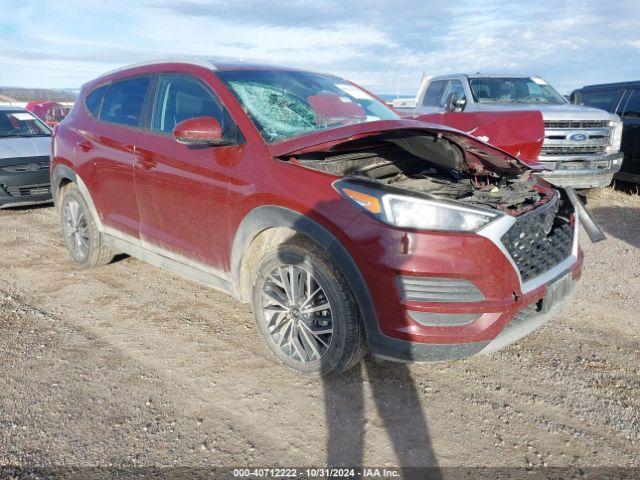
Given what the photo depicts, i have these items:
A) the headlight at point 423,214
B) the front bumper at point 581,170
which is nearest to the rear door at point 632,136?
the front bumper at point 581,170

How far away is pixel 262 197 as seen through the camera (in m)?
3.08

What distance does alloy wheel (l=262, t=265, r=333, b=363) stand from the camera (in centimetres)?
298

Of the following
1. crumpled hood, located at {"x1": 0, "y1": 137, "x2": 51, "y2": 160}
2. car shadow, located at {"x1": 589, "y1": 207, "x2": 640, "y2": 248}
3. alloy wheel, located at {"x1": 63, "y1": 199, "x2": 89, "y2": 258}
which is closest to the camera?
alloy wheel, located at {"x1": 63, "y1": 199, "x2": 89, "y2": 258}

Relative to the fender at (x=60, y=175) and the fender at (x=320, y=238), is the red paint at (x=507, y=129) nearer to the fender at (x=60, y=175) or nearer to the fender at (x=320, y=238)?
the fender at (x=320, y=238)

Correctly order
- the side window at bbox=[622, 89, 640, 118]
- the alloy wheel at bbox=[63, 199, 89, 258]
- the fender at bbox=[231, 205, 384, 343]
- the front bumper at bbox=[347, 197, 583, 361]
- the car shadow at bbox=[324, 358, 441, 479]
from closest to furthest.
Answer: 1. the car shadow at bbox=[324, 358, 441, 479]
2. the front bumper at bbox=[347, 197, 583, 361]
3. the fender at bbox=[231, 205, 384, 343]
4. the alloy wheel at bbox=[63, 199, 89, 258]
5. the side window at bbox=[622, 89, 640, 118]

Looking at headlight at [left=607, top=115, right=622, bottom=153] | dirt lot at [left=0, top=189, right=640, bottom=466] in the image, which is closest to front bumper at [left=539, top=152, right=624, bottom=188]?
headlight at [left=607, top=115, right=622, bottom=153]

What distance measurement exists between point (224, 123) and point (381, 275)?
151 centimetres

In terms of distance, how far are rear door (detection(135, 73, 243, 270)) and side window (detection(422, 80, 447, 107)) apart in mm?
6311

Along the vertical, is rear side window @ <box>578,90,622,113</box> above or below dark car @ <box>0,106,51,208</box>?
above

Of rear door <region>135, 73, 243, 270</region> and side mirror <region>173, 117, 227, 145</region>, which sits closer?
side mirror <region>173, 117, 227, 145</region>

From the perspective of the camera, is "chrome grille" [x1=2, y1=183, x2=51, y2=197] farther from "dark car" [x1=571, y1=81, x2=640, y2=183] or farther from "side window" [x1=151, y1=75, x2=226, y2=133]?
"dark car" [x1=571, y1=81, x2=640, y2=183]

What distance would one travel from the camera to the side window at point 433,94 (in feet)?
30.2

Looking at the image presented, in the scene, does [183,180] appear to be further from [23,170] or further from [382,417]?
[23,170]

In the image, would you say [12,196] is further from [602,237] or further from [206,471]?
[602,237]
